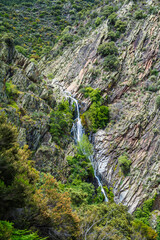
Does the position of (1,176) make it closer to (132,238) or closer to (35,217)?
(35,217)

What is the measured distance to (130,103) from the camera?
3103 cm

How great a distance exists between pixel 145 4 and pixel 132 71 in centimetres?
2506

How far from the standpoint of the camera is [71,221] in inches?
432

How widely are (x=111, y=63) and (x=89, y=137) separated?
17.6 meters

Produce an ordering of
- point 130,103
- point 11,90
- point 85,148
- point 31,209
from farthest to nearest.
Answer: point 130,103 < point 85,148 < point 11,90 < point 31,209

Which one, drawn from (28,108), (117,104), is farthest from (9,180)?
(117,104)

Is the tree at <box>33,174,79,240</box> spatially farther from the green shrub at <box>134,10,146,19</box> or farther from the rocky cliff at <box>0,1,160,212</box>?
the green shrub at <box>134,10,146,19</box>

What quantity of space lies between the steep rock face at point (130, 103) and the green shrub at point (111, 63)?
48.3 inches

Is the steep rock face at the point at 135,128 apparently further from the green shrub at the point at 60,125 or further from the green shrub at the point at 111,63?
the green shrub at the point at 60,125

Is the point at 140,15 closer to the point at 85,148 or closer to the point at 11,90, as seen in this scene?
the point at 85,148

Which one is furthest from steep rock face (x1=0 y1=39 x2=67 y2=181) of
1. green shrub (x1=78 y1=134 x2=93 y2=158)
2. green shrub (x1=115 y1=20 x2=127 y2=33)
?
green shrub (x1=115 y1=20 x2=127 y2=33)

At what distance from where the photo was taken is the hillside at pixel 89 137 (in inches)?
382

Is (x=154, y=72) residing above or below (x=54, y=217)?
above

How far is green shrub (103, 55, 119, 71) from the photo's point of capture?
121 feet
